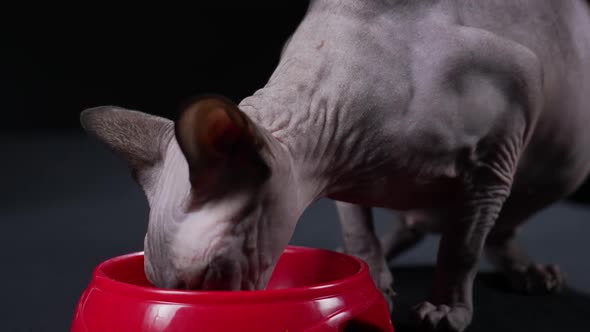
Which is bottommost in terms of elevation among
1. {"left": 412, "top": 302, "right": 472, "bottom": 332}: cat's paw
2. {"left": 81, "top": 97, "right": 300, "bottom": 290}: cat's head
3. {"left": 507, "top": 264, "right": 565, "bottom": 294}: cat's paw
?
{"left": 507, "top": 264, "right": 565, "bottom": 294}: cat's paw

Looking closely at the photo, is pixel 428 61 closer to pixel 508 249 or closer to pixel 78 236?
pixel 508 249

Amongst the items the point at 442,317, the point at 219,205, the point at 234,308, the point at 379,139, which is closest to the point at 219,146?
the point at 219,205

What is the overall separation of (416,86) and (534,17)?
0.39 metres

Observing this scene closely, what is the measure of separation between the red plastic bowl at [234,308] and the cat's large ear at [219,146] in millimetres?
146

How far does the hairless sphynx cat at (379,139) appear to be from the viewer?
3.43ft

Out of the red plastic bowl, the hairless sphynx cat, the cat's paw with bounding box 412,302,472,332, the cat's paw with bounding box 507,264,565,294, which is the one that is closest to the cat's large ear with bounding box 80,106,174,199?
the hairless sphynx cat

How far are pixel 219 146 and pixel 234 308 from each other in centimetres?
21

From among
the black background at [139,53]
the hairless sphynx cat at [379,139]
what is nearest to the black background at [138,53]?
the black background at [139,53]

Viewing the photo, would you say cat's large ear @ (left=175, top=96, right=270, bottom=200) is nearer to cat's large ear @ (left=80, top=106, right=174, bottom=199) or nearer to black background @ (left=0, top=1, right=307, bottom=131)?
cat's large ear @ (left=80, top=106, right=174, bottom=199)

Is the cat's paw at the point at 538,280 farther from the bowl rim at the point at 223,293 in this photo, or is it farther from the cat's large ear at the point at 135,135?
the cat's large ear at the point at 135,135

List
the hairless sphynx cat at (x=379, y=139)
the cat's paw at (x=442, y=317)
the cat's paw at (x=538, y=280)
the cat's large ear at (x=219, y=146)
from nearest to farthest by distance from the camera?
the cat's large ear at (x=219, y=146)
the hairless sphynx cat at (x=379, y=139)
the cat's paw at (x=442, y=317)
the cat's paw at (x=538, y=280)

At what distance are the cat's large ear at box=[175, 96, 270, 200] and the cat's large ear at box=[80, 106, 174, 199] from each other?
0.62 feet

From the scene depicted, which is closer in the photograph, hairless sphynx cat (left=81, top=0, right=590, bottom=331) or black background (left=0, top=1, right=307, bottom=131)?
hairless sphynx cat (left=81, top=0, right=590, bottom=331)

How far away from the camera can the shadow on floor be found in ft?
5.47
